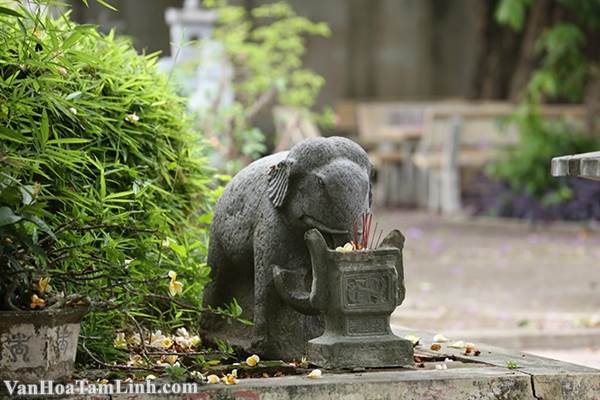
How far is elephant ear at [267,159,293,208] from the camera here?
4.79 m

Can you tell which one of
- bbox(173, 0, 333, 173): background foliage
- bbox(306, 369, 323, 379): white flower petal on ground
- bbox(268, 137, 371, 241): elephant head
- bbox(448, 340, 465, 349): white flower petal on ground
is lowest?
bbox(306, 369, 323, 379): white flower petal on ground

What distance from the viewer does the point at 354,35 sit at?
2295 cm

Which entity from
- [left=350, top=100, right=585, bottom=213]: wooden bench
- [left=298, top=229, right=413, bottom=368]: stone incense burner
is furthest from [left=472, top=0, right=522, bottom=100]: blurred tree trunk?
[left=298, top=229, right=413, bottom=368]: stone incense burner

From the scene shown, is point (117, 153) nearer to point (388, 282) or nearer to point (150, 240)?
point (150, 240)

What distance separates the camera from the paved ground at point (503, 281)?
28.8 ft

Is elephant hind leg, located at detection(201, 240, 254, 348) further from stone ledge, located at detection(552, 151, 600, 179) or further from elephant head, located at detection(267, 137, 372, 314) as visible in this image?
stone ledge, located at detection(552, 151, 600, 179)

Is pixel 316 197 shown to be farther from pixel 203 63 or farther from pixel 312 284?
pixel 203 63

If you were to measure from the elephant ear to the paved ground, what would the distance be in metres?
3.09

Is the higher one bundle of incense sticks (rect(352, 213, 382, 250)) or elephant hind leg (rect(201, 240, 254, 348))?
bundle of incense sticks (rect(352, 213, 382, 250))

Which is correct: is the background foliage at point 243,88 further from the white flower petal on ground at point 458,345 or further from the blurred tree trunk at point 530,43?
the blurred tree trunk at point 530,43

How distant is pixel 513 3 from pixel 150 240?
11.3 metres

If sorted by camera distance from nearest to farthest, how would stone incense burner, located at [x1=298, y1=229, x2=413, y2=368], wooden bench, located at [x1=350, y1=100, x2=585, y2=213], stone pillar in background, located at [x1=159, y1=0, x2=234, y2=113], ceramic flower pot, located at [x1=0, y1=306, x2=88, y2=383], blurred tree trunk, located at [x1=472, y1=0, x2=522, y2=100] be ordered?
ceramic flower pot, located at [x1=0, y1=306, x2=88, y2=383]
stone incense burner, located at [x1=298, y1=229, x2=413, y2=368]
stone pillar in background, located at [x1=159, y1=0, x2=234, y2=113]
wooden bench, located at [x1=350, y1=100, x2=585, y2=213]
blurred tree trunk, located at [x1=472, y1=0, x2=522, y2=100]

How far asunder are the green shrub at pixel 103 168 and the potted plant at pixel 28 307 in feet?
0.17

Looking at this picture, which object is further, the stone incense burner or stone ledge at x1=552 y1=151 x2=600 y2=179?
stone ledge at x1=552 y1=151 x2=600 y2=179
